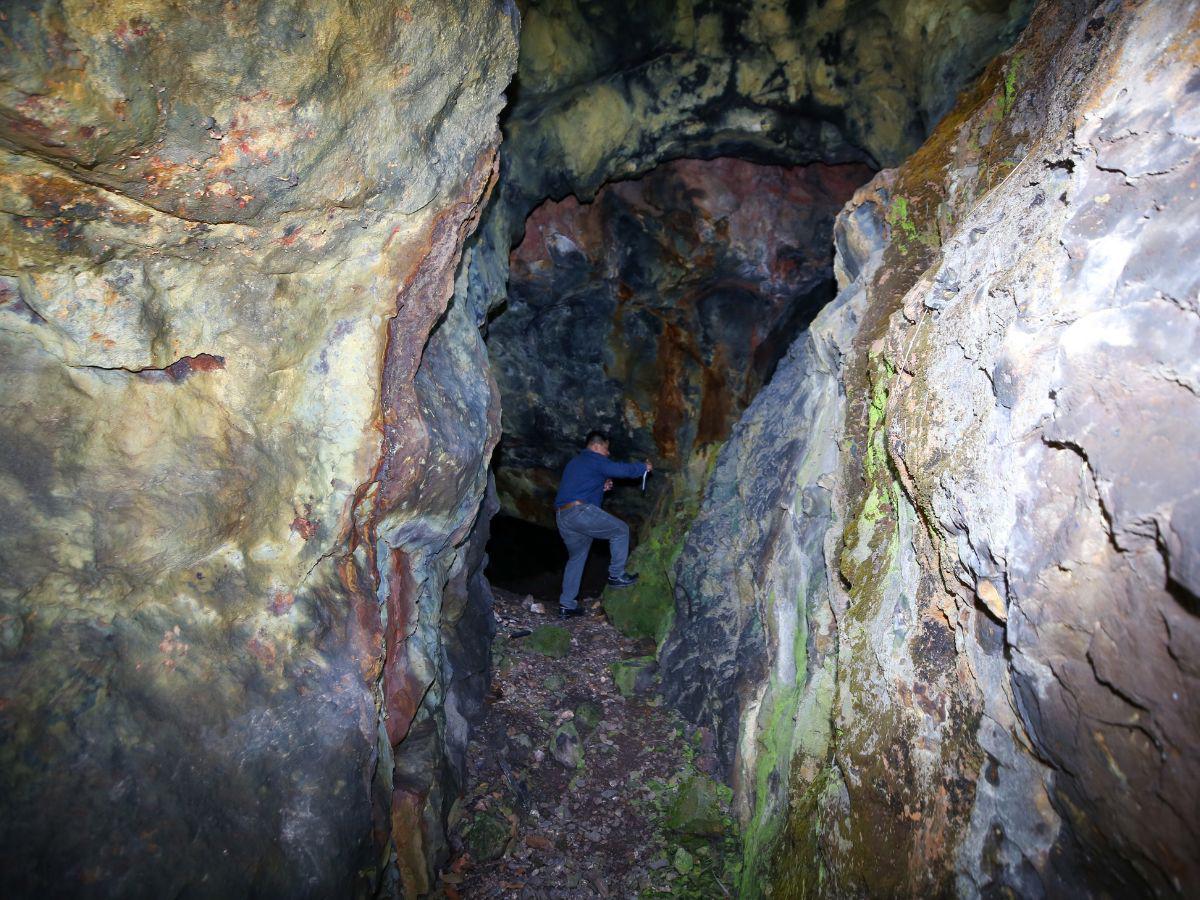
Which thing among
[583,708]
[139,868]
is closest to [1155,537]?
[139,868]

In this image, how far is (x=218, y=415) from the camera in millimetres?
2938

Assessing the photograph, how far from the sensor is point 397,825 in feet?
11.9

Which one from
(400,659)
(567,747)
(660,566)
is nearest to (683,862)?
(567,747)

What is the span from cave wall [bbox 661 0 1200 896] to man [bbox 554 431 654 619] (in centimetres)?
292

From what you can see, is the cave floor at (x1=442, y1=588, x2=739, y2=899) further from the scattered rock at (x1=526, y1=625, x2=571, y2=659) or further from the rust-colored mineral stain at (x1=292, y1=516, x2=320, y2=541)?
the rust-colored mineral stain at (x1=292, y1=516, x2=320, y2=541)

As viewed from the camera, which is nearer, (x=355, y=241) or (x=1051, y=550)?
(x=1051, y=550)

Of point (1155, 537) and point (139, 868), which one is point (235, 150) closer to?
point (139, 868)

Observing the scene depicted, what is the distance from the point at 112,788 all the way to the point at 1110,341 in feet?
11.8

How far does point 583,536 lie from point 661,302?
3.19 meters

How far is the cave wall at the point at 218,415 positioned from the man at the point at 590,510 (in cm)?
360

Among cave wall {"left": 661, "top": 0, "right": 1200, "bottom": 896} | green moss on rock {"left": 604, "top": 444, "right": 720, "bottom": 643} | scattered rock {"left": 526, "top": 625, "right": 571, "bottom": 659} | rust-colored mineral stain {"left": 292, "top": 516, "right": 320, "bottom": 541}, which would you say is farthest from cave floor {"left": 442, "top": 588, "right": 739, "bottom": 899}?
rust-colored mineral stain {"left": 292, "top": 516, "right": 320, "bottom": 541}

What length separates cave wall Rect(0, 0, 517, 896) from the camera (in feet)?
7.81

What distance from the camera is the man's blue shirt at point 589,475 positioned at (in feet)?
23.5

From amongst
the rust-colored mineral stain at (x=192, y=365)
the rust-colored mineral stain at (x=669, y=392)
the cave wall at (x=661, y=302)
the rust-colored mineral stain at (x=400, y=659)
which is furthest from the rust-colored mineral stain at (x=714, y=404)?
the rust-colored mineral stain at (x=192, y=365)
